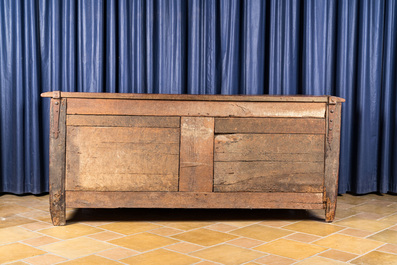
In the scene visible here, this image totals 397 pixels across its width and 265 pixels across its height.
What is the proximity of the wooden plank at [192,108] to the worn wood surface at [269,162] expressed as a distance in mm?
119

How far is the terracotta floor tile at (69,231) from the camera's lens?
7.96 feet

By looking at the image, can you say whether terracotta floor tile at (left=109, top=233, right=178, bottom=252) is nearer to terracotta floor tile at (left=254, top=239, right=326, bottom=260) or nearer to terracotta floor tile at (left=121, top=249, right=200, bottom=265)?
terracotta floor tile at (left=121, top=249, right=200, bottom=265)

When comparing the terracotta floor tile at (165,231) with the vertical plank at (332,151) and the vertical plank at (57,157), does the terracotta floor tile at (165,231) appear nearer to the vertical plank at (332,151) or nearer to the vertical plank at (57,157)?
the vertical plank at (57,157)

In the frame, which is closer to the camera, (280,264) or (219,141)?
(280,264)

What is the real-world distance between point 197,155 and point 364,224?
3.29ft

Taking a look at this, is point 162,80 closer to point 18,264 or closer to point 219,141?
point 219,141

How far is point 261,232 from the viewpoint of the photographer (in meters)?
2.52

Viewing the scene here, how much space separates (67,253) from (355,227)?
1.51 meters

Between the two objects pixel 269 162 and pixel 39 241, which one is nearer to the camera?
pixel 39 241

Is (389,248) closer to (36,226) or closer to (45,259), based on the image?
(45,259)

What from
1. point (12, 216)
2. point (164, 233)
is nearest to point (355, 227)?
point (164, 233)

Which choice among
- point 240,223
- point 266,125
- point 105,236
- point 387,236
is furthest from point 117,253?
point 387,236

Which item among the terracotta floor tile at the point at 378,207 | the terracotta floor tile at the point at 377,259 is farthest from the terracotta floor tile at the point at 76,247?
the terracotta floor tile at the point at 378,207

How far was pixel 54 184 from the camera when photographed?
101 inches
